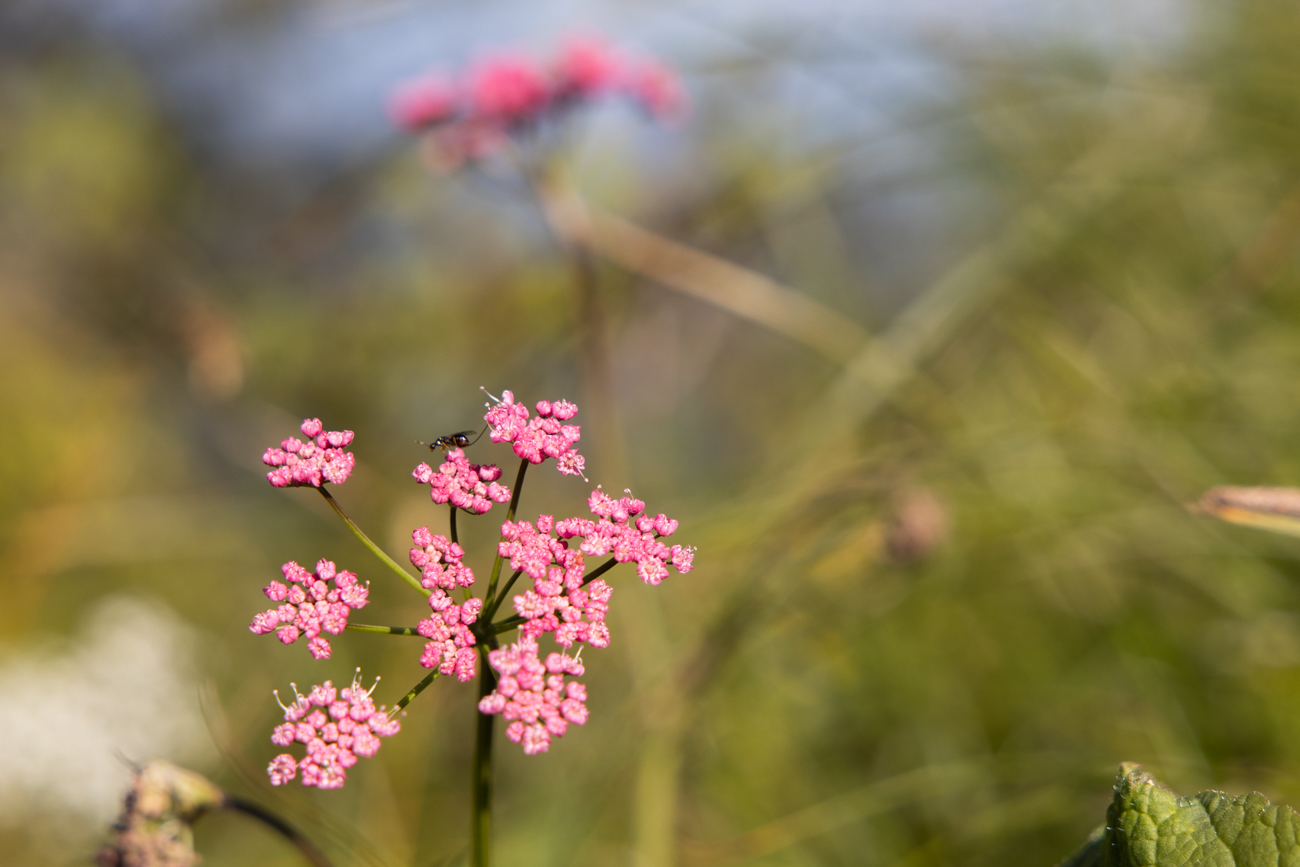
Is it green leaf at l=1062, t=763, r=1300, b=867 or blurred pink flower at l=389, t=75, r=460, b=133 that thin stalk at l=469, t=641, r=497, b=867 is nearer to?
green leaf at l=1062, t=763, r=1300, b=867

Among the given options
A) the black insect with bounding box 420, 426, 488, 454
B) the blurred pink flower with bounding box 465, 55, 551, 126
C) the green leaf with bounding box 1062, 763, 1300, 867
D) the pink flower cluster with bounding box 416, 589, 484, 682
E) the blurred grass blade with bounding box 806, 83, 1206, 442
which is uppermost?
the blurred pink flower with bounding box 465, 55, 551, 126

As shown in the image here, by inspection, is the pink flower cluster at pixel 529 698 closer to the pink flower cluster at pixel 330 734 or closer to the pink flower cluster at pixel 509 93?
the pink flower cluster at pixel 330 734

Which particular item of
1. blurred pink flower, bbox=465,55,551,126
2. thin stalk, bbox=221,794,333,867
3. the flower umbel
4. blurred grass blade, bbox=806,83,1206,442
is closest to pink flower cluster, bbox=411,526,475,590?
the flower umbel

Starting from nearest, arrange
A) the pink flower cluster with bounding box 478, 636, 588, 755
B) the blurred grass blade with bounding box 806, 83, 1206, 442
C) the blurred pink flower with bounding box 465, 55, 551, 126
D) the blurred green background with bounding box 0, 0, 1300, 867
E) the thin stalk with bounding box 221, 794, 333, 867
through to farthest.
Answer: the pink flower cluster with bounding box 478, 636, 588, 755
the thin stalk with bounding box 221, 794, 333, 867
the blurred green background with bounding box 0, 0, 1300, 867
the blurred grass blade with bounding box 806, 83, 1206, 442
the blurred pink flower with bounding box 465, 55, 551, 126

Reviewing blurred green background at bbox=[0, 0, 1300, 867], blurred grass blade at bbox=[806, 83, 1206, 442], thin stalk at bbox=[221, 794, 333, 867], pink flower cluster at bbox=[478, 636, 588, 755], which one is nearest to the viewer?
pink flower cluster at bbox=[478, 636, 588, 755]

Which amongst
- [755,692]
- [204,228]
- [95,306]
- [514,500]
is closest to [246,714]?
[755,692]

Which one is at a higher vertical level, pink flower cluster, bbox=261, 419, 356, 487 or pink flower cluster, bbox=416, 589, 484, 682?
pink flower cluster, bbox=261, 419, 356, 487
